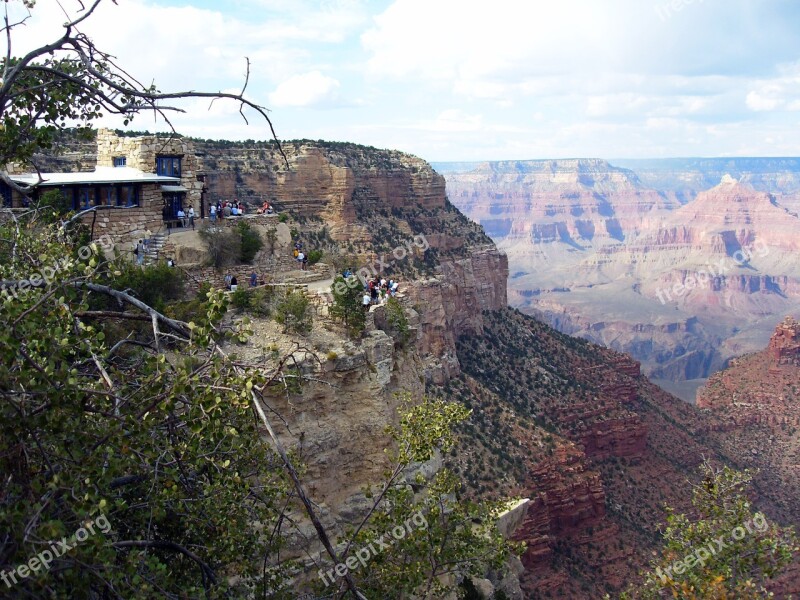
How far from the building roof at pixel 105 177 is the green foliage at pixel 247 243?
2381 millimetres

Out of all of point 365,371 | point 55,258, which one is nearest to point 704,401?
Result: point 365,371

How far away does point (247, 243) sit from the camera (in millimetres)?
20578

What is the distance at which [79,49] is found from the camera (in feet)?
24.3

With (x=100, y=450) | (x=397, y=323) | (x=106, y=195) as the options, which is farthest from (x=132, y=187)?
(x=100, y=450)

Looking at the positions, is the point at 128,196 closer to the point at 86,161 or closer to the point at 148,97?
the point at 148,97

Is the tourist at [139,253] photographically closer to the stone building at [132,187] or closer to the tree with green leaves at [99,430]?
the stone building at [132,187]

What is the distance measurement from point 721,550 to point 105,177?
16.2 m

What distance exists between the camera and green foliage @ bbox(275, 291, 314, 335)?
16.6 metres

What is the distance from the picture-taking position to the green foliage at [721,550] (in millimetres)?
12185

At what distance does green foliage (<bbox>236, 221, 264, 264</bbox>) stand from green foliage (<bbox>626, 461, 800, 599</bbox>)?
40.5ft

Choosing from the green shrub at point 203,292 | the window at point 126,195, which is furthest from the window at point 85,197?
the green shrub at point 203,292

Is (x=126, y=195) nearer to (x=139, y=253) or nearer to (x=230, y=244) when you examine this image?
(x=139, y=253)

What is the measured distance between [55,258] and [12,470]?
10.6 ft

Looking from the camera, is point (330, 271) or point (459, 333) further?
point (459, 333)
